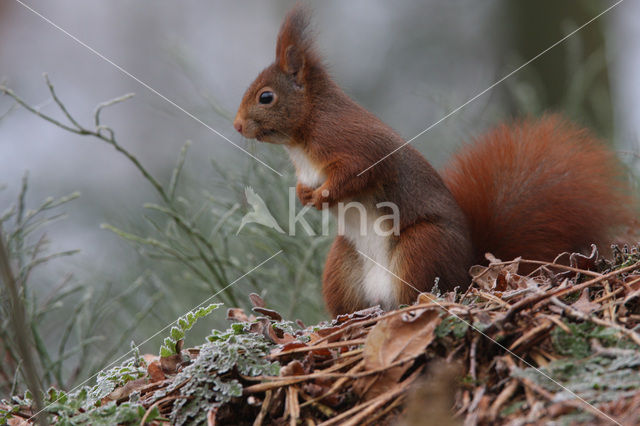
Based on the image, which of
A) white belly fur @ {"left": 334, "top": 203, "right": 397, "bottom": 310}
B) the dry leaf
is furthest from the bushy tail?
the dry leaf

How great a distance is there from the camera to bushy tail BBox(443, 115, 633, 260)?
172cm

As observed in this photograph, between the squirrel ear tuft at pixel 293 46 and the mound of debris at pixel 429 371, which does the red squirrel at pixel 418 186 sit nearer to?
the squirrel ear tuft at pixel 293 46

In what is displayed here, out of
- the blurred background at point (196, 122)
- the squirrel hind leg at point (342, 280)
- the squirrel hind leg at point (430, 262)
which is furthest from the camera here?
the blurred background at point (196, 122)

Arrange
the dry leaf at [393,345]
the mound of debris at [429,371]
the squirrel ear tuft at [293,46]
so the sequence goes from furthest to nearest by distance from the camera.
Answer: the squirrel ear tuft at [293,46] → the dry leaf at [393,345] → the mound of debris at [429,371]

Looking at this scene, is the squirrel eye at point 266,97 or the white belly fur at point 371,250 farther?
the squirrel eye at point 266,97

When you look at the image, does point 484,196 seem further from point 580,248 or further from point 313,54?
point 313,54

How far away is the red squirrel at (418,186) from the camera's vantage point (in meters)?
1.70

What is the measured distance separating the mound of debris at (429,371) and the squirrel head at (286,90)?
779 millimetres

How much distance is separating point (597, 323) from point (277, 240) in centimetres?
152

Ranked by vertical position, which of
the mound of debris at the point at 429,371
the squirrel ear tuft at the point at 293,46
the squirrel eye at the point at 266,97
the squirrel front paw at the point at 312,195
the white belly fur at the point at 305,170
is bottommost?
the mound of debris at the point at 429,371

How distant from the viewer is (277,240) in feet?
7.79

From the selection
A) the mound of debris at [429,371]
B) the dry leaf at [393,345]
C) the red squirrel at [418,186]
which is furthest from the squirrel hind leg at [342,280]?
the dry leaf at [393,345]

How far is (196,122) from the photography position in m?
3.75

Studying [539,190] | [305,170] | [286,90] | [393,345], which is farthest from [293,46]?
[393,345]
